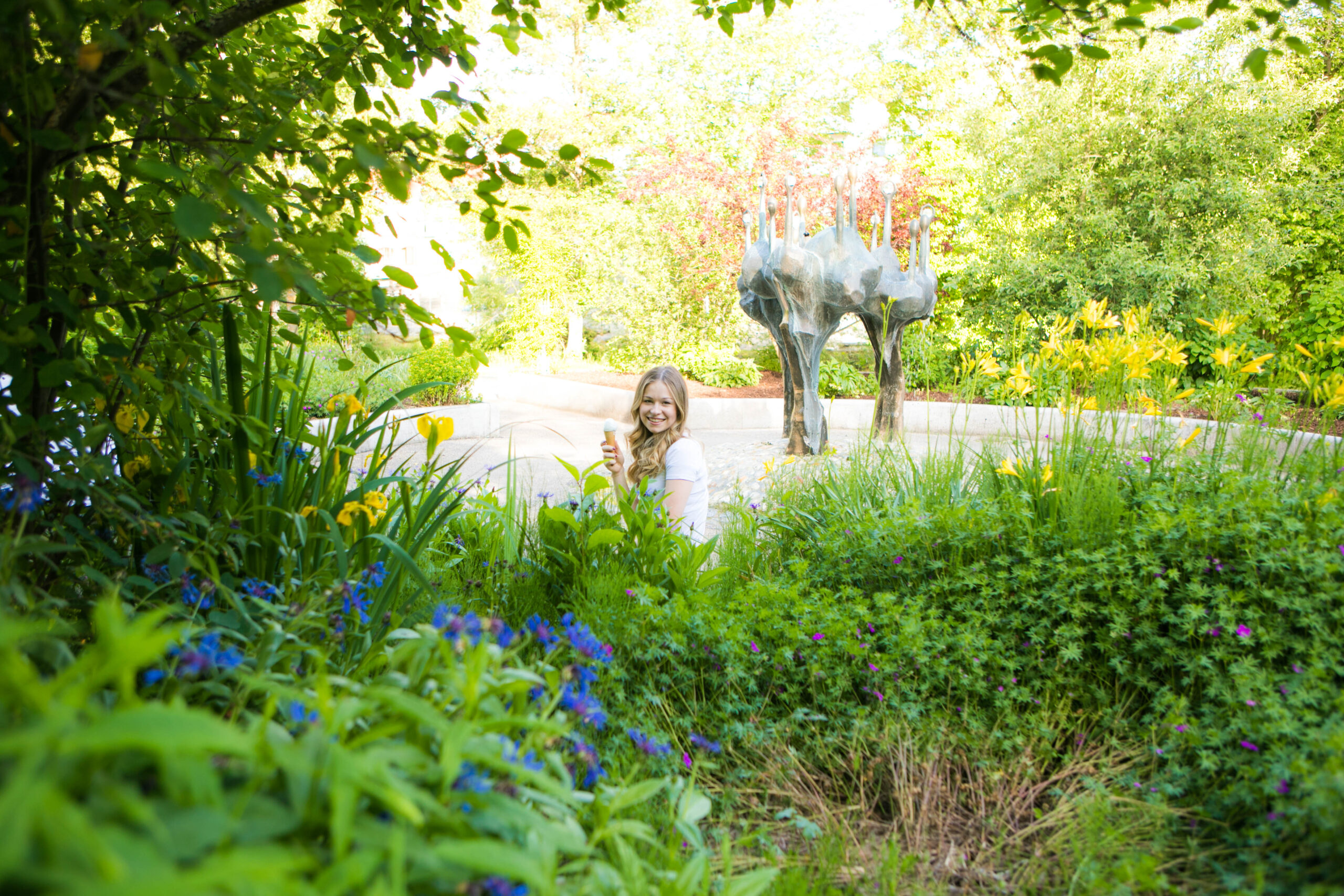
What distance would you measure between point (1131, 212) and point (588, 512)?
11.6m

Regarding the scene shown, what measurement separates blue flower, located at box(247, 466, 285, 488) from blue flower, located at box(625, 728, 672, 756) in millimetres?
1081

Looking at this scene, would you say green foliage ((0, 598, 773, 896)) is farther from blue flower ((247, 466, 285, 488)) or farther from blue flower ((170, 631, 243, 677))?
blue flower ((247, 466, 285, 488))

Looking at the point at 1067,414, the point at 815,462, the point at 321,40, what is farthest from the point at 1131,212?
the point at 321,40

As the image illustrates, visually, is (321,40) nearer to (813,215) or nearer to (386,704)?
(386,704)

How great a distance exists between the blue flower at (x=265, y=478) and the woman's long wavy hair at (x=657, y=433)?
194 cm

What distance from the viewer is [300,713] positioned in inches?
43.2

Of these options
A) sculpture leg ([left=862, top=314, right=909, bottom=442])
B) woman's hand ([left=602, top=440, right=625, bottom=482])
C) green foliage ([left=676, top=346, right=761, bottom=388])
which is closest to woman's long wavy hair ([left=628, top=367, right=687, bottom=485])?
woman's hand ([left=602, top=440, right=625, bottom=482])

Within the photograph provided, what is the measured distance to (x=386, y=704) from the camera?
45.4 inches

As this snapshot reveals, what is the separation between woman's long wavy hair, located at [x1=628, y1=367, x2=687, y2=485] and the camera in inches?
152

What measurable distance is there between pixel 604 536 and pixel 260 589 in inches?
42.4

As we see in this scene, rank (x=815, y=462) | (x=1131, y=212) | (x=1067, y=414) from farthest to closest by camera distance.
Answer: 1. (x=1131, y=212)
2. (x=815, y=462)
3. (x=1067, y=414)

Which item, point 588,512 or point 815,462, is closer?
point 588,512

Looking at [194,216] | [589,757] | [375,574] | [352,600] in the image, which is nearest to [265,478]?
[375,574]

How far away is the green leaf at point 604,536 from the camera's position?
8.77 ft
